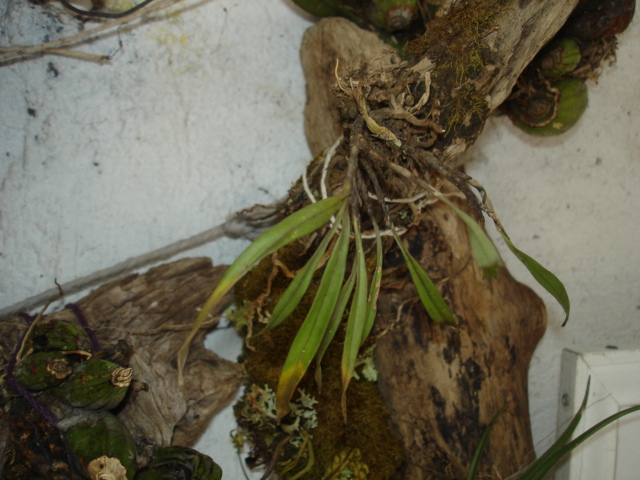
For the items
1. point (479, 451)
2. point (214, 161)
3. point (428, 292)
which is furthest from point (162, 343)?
point (479, 451)

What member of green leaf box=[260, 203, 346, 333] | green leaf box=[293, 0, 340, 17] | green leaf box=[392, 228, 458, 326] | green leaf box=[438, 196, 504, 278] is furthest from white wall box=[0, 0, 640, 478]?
green leaf box=[438, 196, 504, 278]

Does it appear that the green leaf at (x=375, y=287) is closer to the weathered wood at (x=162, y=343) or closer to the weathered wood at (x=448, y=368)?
the weathered wood at (x=448, y=368)

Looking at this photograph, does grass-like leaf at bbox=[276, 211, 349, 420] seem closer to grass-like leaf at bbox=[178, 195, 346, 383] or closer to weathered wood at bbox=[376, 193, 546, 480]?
grass-like leaf at bbox=[178, 195, 346, 383]

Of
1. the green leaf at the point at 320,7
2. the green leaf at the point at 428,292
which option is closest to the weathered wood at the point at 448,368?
the green leaf at the point at 428,292

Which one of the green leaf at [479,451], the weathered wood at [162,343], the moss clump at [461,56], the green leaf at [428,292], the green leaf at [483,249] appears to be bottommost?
the weathered wood at [162,343]

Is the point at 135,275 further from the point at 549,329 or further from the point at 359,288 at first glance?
the point at 549,329

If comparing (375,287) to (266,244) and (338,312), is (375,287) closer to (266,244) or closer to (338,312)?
(338,312)

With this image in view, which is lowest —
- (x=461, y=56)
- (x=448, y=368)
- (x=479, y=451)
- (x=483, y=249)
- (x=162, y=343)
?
(x=162, y=343)
